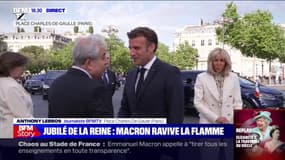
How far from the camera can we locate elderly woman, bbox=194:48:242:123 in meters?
1.91

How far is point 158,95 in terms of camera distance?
5.96 ft

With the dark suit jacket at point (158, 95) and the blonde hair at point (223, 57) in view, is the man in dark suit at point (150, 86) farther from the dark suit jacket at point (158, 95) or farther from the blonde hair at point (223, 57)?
the blonde hair at point (223, 57)

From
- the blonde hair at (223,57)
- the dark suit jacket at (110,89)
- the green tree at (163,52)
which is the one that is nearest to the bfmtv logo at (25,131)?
the dark suit jacket at (110,89)

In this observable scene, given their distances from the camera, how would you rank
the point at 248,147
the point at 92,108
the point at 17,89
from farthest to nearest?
the point at 248,147 → the point at 17,89 → the point at 92,108

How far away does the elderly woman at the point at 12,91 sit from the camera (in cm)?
179

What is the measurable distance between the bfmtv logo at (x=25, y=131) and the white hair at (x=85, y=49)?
1.79ft

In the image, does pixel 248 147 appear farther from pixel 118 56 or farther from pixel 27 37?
pixel 27 37

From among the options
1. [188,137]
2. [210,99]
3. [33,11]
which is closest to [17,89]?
[33,11]

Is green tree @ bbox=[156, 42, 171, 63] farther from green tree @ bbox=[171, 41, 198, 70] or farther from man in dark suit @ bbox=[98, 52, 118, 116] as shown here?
man in dark suit @ bbox=[98, 52, 118, 116]

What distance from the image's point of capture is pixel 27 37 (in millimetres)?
1868

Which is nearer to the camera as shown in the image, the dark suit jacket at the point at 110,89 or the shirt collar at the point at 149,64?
the dark suit jacket at the point at 110,89

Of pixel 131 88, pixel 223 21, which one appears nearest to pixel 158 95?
pixel 131 88

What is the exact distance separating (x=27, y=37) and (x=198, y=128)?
3.76ft
